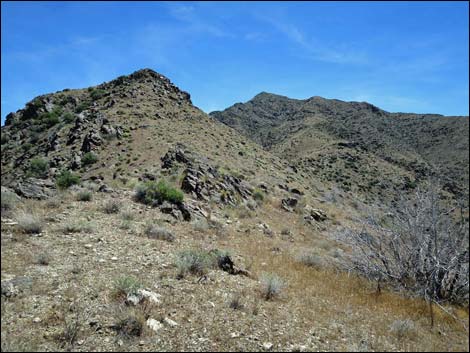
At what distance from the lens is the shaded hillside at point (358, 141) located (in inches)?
1973

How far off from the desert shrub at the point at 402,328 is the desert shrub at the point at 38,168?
24.7 meters

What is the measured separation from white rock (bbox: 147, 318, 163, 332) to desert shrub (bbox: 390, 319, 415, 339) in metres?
3.64

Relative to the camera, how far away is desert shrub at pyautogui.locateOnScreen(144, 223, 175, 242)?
10.3 metres

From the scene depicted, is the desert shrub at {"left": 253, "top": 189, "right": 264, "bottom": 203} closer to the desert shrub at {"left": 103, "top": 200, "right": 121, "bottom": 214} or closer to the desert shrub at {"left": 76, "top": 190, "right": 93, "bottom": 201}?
the desert shrub at {"left": 103, "top": 200, "right": 121, "bottom": 214}

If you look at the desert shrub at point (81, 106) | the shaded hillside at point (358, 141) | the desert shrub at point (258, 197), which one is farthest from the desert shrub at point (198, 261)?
the desert shrub at point (81, 106)

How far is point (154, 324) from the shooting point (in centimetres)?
555

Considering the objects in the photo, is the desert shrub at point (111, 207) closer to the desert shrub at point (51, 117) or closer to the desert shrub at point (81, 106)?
the desert shrub at point (51, 117)

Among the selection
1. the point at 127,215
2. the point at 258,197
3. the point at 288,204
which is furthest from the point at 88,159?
the point at 127,215

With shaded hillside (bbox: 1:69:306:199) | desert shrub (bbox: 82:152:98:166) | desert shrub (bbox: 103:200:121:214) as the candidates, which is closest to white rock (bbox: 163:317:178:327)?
desert shrub (bbox: 103:200:121:214)

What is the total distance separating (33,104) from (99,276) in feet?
139

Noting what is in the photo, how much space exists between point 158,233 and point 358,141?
67416mm

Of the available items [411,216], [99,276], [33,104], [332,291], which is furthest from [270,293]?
[33,104]

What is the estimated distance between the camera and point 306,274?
367 inches

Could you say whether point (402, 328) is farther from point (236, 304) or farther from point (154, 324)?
point (154, 324)
